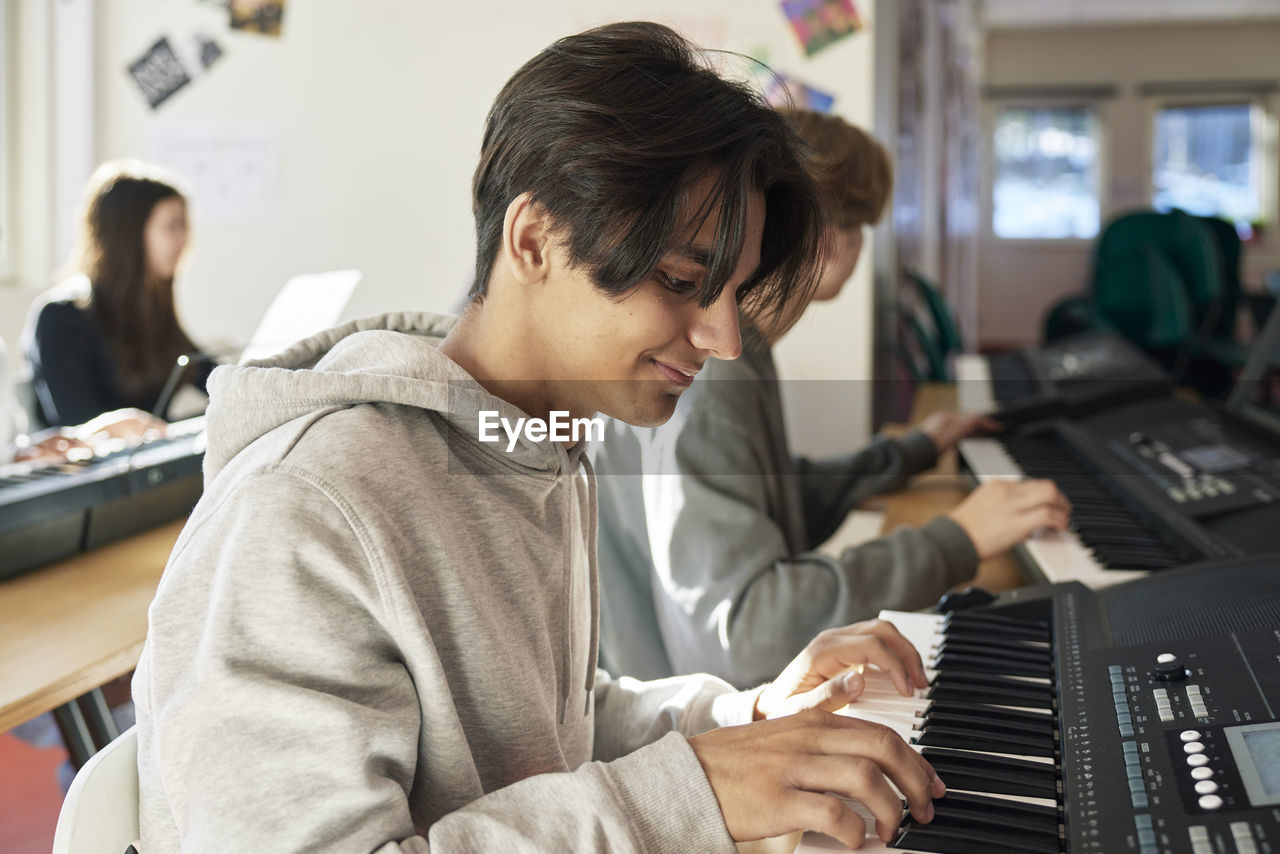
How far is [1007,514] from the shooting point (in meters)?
1.33

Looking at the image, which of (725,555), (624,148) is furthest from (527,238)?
(725,555)

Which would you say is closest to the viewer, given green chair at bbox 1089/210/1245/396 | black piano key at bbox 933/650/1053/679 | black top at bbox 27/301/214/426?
black piano key at bbox 933/650/1053/679

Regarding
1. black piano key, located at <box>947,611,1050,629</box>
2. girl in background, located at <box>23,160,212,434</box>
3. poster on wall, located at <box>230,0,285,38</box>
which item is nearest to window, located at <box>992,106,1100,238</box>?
Result: poster on wall, located at <box>230,0,285,38</box>

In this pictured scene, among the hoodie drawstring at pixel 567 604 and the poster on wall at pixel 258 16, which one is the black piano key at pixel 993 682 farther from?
the poster on wall at pixel 258 16

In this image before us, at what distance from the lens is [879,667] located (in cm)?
85

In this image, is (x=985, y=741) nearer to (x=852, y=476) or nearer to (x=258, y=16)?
(x=852, y=476)

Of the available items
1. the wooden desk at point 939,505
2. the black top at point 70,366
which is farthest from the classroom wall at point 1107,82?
the black top at point 70,366

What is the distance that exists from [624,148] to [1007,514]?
82cm

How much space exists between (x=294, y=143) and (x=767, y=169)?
2538 millimetres

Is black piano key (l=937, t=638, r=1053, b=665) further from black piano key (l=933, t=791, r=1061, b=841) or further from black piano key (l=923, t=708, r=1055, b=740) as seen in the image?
black piano key (l=933, t=791, r=1061, b=841)

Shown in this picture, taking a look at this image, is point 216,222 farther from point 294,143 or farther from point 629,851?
point 629,851

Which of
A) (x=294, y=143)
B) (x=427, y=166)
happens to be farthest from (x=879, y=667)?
(x=294, y=143)

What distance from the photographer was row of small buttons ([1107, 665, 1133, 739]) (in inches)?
26.6

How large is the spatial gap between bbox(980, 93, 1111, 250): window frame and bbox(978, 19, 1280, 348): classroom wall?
17mm
